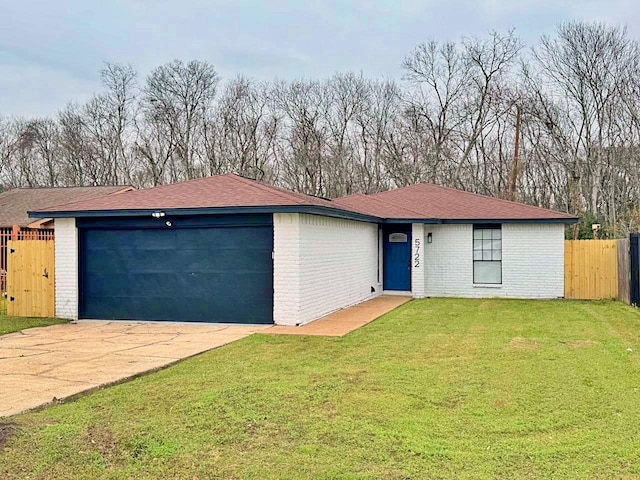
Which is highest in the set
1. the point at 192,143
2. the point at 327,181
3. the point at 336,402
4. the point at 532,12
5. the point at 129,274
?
the point at 532,12

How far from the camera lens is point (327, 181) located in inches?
1382

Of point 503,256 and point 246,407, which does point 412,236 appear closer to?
point 503,256

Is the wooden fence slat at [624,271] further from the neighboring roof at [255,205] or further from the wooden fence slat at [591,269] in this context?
the neighboring roof at [255,205]

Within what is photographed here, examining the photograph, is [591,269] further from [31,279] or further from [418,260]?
[31,279]

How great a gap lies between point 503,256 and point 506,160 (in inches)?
637

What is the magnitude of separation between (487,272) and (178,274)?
370 inches

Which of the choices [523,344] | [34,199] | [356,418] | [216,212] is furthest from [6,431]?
[34,199]

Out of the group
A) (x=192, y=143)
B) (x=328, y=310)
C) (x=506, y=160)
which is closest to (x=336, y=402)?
(x=328, y=310)

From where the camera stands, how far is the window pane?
719 inches

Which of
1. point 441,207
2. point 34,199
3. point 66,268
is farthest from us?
point 34,199

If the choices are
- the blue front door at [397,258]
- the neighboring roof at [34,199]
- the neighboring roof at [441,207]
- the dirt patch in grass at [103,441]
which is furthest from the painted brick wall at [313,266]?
the neighboring roof at [34,199]

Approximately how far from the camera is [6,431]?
5.16m

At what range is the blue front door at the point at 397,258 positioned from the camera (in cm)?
1859

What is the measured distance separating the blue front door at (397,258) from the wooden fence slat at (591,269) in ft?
14.5
